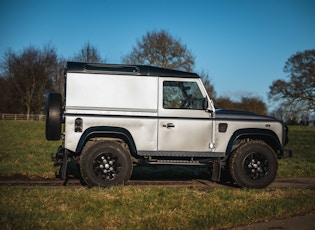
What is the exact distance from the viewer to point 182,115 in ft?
24.9

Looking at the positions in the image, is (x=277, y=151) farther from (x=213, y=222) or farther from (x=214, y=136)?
(x=213, y=222)

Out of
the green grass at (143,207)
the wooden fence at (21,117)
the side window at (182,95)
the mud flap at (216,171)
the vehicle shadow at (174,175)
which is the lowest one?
the vehicle shadow at (174,175)

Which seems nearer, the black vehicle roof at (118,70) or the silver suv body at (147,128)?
the silver suv body at (147,128)

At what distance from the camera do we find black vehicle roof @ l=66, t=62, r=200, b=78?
7.40 m

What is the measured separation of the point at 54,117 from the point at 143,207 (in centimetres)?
287

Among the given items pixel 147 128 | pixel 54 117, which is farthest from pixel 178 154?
pixel 54 117

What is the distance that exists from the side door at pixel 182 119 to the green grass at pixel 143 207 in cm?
110

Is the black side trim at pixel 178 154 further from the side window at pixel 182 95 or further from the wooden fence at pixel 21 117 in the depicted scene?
the wooden fence at pixel 21 117

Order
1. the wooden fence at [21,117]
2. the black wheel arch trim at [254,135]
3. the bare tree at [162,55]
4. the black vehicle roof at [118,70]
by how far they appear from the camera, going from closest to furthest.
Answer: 1. the black vehicle roof at [118,70]
2. the black wheel arch trim at [254,135]
3. the bare tree at [162,55]
4. the wooden fence at [21,117]

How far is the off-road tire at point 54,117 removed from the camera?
732cm

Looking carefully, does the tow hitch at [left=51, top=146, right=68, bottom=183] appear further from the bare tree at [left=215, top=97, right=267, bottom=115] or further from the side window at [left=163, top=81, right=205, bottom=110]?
the bare tree at [left=215, top=97, right=267, bottom=115]

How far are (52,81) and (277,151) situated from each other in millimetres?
42885

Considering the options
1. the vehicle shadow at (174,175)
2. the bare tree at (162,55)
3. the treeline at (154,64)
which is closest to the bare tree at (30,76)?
the treeline at (154,64)

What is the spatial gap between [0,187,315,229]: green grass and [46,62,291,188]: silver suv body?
84 cm
